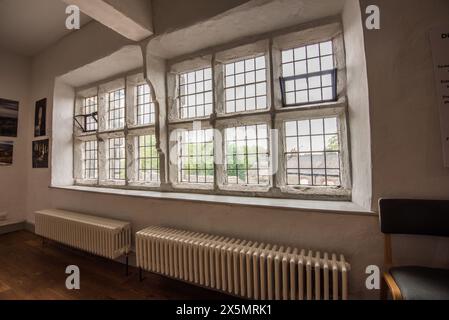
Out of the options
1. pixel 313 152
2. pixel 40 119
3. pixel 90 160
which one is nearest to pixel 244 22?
pixel 313 152

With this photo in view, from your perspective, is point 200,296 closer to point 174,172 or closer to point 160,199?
point 160,199

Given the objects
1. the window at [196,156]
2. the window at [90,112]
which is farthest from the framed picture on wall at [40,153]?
the window at [196,156]

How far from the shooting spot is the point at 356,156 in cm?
165

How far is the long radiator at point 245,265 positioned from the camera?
53.1 inches

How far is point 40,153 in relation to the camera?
352cm

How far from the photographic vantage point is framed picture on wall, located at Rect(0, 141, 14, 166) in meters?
3.47

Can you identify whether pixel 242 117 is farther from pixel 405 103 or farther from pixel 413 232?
pixel 413 232

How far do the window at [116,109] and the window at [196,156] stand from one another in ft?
4.36

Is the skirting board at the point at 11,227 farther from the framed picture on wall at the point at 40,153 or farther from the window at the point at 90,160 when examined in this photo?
the window at the point at 90,160

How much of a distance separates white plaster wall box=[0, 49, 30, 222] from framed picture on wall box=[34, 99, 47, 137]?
10.7 inches

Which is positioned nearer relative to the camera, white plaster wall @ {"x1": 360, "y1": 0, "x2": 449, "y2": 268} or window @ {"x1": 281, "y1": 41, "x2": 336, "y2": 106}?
white plaster wall @ {"x1": 360, "y1": 0, "x2": 449, "y2": 268}

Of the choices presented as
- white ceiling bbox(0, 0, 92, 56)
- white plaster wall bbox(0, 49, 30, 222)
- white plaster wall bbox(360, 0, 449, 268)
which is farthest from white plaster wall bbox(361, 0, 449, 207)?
white plaster wall bbox(0, 49, 30, 222)

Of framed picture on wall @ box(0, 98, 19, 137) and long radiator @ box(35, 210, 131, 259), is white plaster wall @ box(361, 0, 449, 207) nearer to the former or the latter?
long radiator @ box(35, 210, 131, 259)
